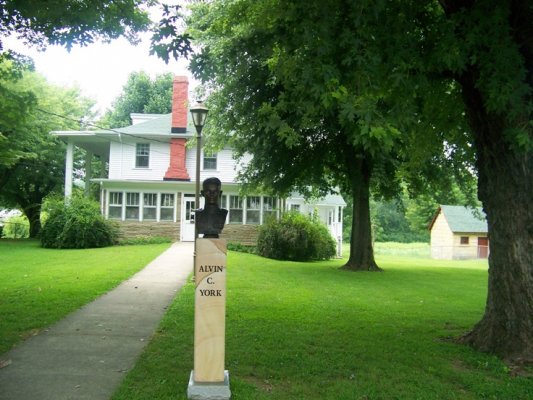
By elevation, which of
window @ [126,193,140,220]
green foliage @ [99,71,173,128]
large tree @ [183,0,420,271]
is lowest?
window @ [126,193,140,220]

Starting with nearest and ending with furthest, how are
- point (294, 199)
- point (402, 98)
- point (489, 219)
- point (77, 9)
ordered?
point (402, 98), point (489, 219), point (77, 9), point (294, 199)

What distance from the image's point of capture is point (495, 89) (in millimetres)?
5773

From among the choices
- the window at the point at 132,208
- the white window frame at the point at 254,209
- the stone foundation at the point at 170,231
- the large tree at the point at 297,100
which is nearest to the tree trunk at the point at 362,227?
the large tree at the point at 297,100

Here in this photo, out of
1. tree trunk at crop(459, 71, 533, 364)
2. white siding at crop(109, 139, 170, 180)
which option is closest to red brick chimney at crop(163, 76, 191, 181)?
white siding at crop(109, 139, 170, 180)

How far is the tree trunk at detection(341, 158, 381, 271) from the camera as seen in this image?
62.5ft

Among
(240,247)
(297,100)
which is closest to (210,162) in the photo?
(240,247)

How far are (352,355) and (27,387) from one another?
12.6ft

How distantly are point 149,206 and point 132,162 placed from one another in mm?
2597

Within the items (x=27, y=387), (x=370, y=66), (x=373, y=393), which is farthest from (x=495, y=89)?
(x=27, y=387)

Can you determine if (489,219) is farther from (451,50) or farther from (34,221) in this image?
(34,221)

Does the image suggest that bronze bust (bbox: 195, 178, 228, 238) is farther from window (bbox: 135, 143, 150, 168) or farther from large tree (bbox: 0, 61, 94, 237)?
large tree (bbox: 0, 61, 94, 237)

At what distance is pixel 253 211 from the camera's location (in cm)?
2808

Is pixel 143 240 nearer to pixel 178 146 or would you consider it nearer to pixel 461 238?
pixel 178 146

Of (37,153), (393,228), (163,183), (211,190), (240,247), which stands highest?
(37,153)
